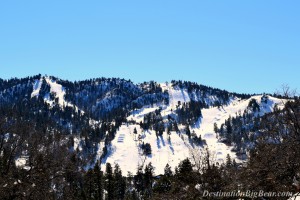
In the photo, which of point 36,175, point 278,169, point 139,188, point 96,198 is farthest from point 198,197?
point 139,188

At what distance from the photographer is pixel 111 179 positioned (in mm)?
84500

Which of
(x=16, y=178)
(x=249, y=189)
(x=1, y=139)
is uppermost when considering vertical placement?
(x=1, y=139)

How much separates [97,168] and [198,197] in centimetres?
5004

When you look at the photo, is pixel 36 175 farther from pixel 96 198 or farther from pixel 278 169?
pixel 96 198

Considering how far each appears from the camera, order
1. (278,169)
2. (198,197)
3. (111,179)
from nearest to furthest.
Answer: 1. (278,169)
2. (198,197)
3. (111,179)

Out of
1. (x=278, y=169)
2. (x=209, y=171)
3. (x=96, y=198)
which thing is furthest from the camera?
(x=96, y=198)

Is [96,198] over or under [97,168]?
under

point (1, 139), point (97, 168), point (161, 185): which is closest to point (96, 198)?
point (97, 168)

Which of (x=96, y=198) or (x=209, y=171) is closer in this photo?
(x=209, y=171)

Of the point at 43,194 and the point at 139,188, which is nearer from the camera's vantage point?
the point at 43,194

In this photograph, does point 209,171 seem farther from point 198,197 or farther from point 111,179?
point 111,179

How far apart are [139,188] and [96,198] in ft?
158

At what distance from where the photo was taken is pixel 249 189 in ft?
70.4

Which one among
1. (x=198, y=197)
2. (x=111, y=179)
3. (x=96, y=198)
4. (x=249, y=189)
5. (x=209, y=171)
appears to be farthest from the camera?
(x=111, y=179)
